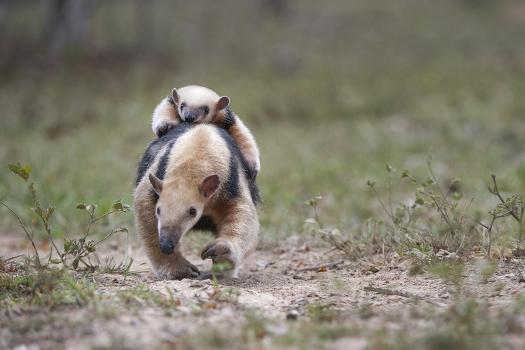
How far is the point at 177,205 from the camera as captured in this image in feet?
13.7

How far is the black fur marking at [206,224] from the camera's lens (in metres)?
4.79

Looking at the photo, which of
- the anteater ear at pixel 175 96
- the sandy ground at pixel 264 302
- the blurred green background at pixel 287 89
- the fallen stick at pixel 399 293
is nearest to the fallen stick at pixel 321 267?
the sandy ground at pixel 264 302

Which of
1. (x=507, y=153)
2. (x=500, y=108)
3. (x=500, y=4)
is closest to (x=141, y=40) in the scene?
(x=500, y=108)

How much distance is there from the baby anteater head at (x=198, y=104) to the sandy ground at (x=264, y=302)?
3.86 ft

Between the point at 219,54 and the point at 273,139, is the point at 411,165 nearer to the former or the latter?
the point at 273,139

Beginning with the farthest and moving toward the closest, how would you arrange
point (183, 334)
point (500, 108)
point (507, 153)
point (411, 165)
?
point (500, 108), point (507, 153), point (411, 165), point (183, 334)

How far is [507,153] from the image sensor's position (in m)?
11.2

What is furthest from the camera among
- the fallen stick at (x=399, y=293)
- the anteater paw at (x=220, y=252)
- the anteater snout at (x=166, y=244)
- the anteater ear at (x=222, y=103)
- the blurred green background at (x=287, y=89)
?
the blurred green background at (x=287, y=89)

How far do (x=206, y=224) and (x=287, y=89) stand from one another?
1156 cm

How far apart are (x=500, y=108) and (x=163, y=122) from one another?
9817 mm

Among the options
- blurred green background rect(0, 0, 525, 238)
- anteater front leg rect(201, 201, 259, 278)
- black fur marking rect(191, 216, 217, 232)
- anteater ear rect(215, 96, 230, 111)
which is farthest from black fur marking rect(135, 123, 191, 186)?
blurred green background rect(0, 0, 525, 238)

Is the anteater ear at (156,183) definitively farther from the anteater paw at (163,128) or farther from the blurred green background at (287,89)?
the blurred green background at (287,89)

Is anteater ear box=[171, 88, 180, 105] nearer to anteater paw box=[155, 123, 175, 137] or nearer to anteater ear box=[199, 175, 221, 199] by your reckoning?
anteater paw box=[155, 123, 175, 137]

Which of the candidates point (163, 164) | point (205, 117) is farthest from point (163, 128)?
point (163, 164)
